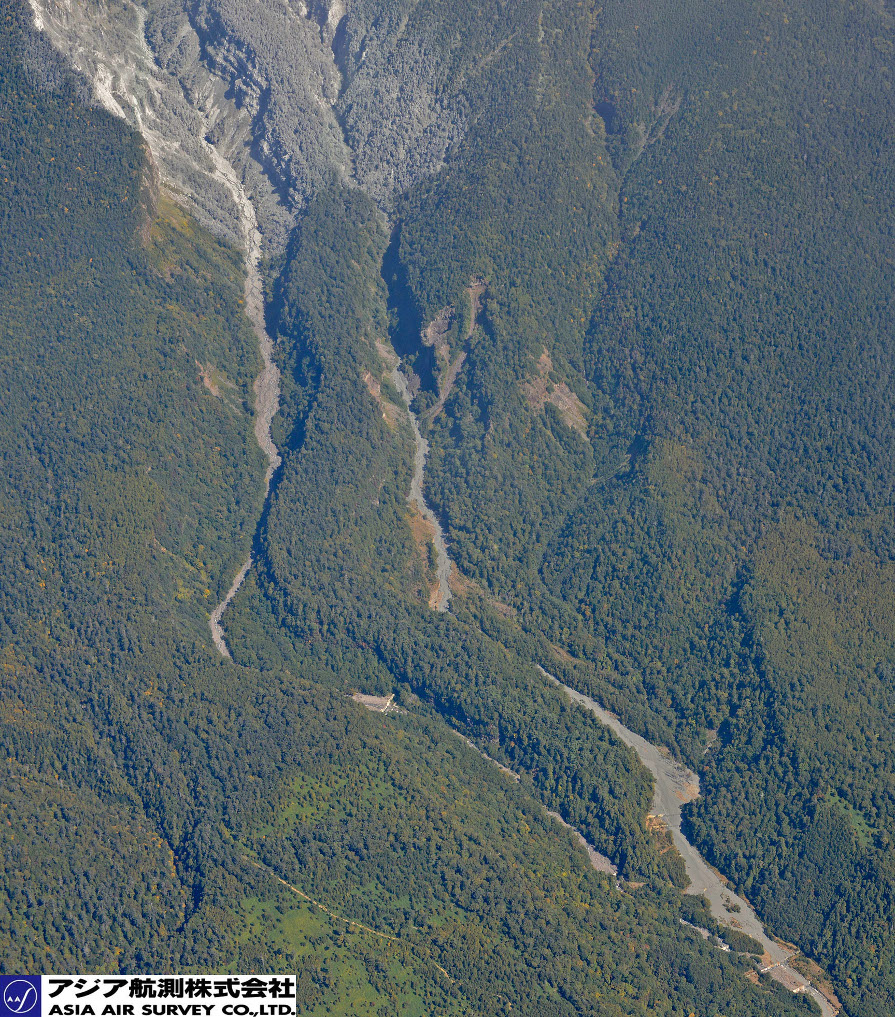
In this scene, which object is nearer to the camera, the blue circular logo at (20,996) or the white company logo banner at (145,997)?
the white company logo banner at (145,997)

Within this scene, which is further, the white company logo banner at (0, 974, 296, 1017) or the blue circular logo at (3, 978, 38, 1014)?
the blue circular logo at (3, 978, 38, 1014)

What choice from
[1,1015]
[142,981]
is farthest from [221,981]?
[1,1015]

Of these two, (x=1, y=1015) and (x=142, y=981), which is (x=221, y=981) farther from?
(x=1, y=1015)

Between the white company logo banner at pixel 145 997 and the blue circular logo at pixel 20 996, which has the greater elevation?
the white company logo banner at pixel 145 997

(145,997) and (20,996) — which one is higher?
(145,997)

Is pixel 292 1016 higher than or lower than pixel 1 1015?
higher

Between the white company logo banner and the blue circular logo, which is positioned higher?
the white company logo banner
